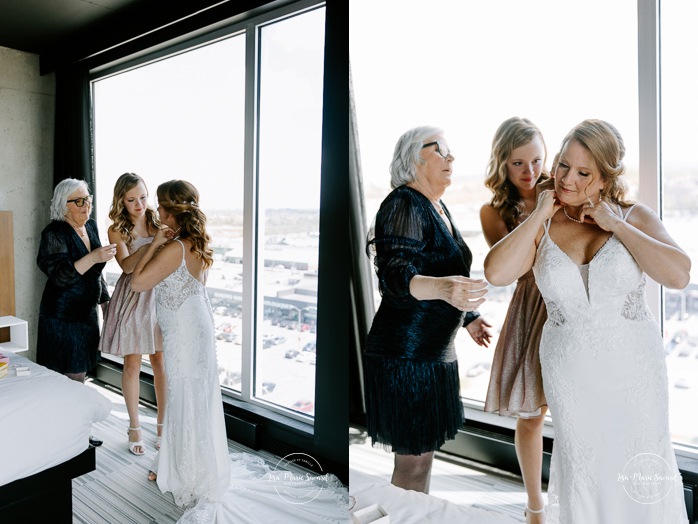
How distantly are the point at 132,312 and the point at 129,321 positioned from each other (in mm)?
32

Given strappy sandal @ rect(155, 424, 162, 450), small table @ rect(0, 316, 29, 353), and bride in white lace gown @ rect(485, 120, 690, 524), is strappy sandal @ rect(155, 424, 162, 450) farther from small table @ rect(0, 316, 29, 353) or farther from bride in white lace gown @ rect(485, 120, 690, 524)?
bride in white lace gown @ rect(485, 120, 690, 524)

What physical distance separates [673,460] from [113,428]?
161cm

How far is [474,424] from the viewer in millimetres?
1421

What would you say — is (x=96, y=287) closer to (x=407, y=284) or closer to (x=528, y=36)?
(x=407, y=284)

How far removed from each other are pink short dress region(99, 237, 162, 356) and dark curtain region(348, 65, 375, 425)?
0.67 meters

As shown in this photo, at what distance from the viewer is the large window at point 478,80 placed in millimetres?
1154

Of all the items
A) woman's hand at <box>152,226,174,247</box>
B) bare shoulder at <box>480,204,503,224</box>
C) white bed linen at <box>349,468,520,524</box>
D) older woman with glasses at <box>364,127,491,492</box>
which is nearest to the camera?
bare shoulder at <box>480,204,503,224</box>

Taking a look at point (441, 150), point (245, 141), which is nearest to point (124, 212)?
point (245, 141)

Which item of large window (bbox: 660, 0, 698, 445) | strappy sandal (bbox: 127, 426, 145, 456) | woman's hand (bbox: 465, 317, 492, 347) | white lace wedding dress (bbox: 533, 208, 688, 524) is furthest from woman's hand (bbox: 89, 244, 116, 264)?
large window (bbox: 660, 0, 698, 445)

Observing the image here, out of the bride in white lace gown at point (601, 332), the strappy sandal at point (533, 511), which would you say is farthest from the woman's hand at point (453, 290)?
the strappy sandal at point (533, 511)

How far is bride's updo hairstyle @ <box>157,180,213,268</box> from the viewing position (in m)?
1.73

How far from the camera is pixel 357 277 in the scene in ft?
5.65

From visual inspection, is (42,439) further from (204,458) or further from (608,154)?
(608,154)

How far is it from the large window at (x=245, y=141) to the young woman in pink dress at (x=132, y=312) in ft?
0.48
